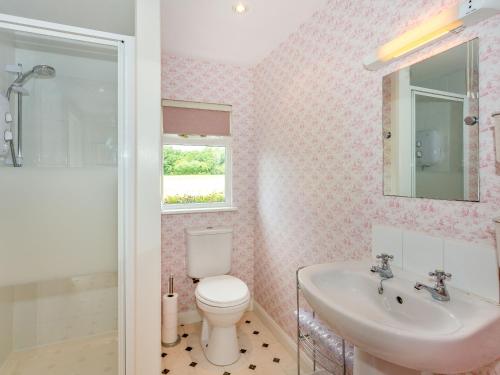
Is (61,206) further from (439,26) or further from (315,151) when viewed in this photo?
(439,26)

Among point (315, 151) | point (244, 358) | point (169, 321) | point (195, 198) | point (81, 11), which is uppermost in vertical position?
point (81, 11)

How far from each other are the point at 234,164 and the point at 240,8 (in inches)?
51.1

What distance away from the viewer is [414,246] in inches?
47.2

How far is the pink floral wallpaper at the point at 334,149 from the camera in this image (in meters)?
1.02

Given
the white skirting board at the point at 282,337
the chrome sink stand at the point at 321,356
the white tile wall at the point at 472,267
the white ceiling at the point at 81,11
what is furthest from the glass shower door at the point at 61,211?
the white tile wall at the point at 472,267

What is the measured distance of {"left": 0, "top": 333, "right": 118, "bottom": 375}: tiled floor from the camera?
1.61 metres

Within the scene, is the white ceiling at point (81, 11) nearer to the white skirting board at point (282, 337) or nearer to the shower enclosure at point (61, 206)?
the shower enclosure at point (61, 206)

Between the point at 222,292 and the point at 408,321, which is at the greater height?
the point at 408,321

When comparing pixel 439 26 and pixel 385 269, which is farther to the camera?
pixel 385 269

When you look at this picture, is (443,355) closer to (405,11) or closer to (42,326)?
(405,11)

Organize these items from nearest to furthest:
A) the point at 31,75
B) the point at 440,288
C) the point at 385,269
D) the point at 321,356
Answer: the point at 440,288, the point at 385,269, the point at 321,356, the point at 31,75

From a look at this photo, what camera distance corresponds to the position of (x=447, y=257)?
107cm

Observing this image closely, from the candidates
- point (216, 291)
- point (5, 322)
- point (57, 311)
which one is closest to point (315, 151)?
point (216, 291)

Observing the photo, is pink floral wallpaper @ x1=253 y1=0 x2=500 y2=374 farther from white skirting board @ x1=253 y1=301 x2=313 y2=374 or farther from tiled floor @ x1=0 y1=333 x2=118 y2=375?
tiled floor @ x1=0 y1=333 x2=118 y2=375
